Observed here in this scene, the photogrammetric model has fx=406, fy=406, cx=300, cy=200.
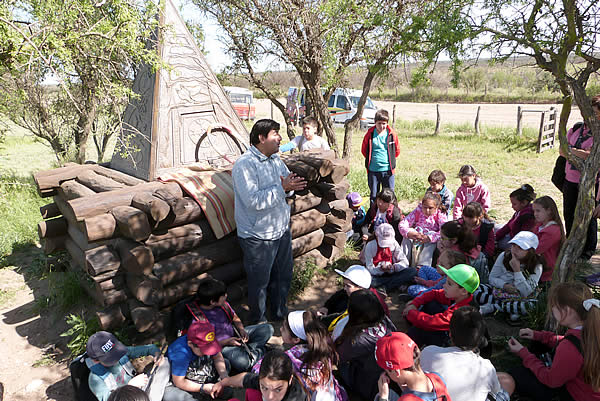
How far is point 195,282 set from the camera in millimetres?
4375

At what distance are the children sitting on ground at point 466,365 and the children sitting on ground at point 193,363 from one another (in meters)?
1.62

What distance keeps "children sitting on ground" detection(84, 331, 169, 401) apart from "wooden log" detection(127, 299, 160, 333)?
0.52m

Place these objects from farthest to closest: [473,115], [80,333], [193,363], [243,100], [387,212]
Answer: [243,100], [473,115], [387,212], [80,333], [193,363]

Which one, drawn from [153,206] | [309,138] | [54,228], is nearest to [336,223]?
[309,138]

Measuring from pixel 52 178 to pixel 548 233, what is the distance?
6.23 meters

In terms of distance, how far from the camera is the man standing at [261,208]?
3.65 m

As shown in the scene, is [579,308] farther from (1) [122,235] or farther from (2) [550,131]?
(2) [550,131]

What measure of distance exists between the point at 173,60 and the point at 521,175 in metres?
8.61

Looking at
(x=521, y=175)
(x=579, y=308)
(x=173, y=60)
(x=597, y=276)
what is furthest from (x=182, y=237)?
(x=521, y=175)

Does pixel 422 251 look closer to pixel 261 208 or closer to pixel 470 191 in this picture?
pixel 470 191

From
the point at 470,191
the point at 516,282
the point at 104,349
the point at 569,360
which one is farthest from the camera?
the point at 470,191

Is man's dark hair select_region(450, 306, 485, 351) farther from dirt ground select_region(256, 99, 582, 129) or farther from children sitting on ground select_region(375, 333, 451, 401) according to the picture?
dirt ground select_region(256, 99, 582, 129)

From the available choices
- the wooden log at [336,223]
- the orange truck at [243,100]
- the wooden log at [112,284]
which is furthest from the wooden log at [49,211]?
the orange truck at [243,100]

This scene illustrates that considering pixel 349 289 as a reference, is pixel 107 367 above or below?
below
